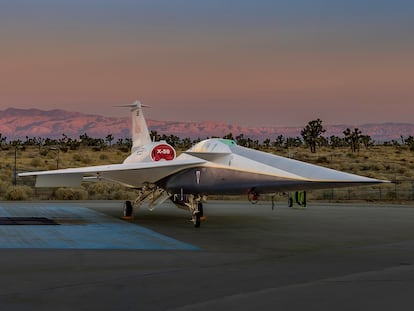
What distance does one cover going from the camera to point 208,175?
2050cm

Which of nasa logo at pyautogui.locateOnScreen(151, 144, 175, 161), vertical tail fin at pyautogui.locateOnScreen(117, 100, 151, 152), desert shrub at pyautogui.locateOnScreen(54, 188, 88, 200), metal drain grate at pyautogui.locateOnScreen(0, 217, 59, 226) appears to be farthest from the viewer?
desert shrub at pyautogui.locateOnScreen(54, 188, 88, 200)

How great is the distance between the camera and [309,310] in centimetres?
794

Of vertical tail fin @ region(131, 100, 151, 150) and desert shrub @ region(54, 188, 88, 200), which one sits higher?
vertical tail fin @ region(131, 100, 151, 150)

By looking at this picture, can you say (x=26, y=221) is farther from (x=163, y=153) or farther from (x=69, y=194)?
(x=69, y=194)

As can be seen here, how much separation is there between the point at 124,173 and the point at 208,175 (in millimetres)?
3861

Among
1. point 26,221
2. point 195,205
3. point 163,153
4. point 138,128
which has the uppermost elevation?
point 138,128

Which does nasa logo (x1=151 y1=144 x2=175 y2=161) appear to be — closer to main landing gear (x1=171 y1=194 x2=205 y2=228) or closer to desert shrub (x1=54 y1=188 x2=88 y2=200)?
main landing gear (x1=171 y1=194 x2=205 y2=228)

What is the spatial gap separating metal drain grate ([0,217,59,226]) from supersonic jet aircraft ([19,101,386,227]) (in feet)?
4.22

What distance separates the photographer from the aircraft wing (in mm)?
21375

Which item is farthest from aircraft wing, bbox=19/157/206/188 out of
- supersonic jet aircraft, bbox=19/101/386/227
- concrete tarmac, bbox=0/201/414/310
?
concrete tarmac, bbox=0/201/414/310

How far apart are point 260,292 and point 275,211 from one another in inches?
787

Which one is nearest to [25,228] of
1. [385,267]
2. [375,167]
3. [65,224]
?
[65,224]

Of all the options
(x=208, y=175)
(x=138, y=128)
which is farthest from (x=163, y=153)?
(x=208, y=175)

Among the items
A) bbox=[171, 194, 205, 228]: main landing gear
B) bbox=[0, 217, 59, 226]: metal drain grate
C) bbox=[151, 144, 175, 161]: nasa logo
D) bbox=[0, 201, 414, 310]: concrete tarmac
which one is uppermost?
bbox=[151, 144, 175, 161]: nasa logo
